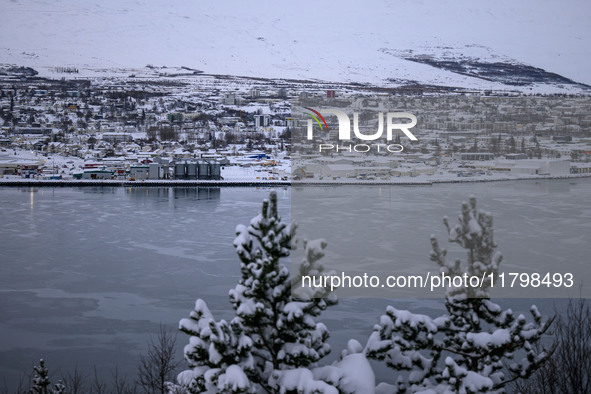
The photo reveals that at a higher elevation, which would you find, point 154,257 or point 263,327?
Result: point 263,327

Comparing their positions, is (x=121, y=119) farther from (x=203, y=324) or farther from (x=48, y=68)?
(x=203, y=324)

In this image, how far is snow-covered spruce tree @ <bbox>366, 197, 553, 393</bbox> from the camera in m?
1.68

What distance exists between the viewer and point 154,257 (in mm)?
8320

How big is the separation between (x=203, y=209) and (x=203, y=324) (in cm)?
1200

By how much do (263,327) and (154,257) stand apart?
681cm

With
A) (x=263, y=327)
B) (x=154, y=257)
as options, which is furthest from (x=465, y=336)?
(x=154, y=257)

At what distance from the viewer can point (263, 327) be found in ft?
5.55

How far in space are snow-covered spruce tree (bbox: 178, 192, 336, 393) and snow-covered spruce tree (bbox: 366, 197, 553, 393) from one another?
18 centimetres

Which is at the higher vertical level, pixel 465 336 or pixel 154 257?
pixel 465 336

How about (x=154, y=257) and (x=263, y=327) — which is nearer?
(x=263, y=327)

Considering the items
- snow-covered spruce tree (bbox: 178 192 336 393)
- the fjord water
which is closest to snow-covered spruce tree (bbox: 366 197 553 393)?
snow-covered spruce tree (bbox: 178 192 336 393)

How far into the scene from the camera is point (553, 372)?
8.32 feet

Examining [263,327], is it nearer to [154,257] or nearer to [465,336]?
[465,336]

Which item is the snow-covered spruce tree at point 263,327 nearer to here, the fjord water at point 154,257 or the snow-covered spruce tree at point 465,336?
the snow-covered spruce tree at point 465,336
